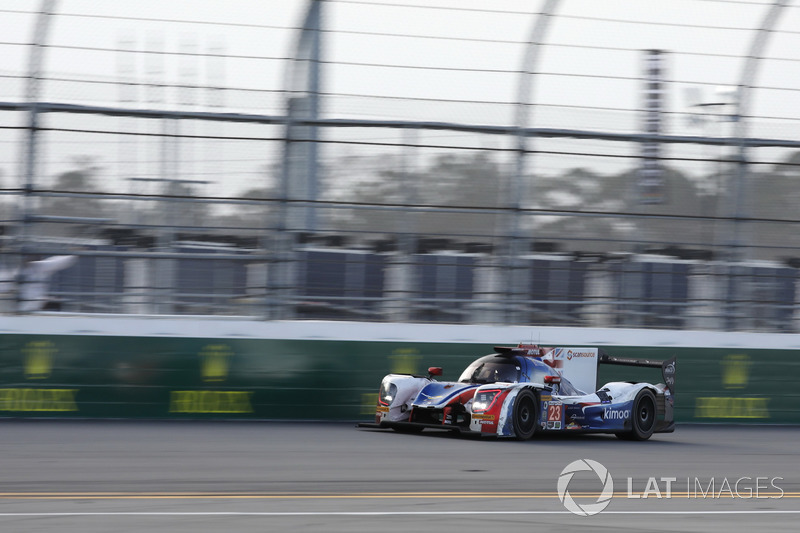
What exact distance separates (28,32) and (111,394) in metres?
4.13

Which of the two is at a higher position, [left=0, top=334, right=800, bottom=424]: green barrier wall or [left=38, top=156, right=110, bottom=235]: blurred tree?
[left=38, top=156, right=110, bottom=235]: blurred tree

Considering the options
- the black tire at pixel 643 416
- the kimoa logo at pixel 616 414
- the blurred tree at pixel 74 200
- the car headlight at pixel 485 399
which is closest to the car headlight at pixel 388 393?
the car headlight at pixel 485 399

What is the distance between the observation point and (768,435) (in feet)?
43.9

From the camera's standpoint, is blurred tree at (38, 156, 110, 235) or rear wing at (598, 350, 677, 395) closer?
rear wing at (598, 350, 677, 395)

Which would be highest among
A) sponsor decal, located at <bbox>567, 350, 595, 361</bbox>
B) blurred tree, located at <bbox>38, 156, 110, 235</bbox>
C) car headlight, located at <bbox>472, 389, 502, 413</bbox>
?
blurred tree, located at <bbox>38, 156, 110, 235</bbox>

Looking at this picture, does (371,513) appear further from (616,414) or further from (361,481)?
(616,414)

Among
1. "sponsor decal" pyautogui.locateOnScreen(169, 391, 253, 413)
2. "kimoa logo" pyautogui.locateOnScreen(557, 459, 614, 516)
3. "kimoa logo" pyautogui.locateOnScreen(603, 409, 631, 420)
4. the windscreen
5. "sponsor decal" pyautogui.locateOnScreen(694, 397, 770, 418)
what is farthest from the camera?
"sponsor decal" pyautogui.locateOnScreen(694, 397, 770, 418)

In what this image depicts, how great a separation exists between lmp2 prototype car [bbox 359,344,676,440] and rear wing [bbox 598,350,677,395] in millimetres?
11

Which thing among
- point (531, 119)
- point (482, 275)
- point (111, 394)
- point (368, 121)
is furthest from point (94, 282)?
point (531, 119)

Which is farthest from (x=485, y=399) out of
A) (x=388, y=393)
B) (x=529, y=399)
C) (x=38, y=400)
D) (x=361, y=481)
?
(x=38, y=400)

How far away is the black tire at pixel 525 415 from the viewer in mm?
11117

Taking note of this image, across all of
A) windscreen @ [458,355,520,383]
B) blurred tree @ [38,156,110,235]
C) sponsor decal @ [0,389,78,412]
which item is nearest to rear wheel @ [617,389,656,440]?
Result: windscreen @ [458,355,520,383]

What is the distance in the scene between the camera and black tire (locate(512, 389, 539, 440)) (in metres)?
11.1

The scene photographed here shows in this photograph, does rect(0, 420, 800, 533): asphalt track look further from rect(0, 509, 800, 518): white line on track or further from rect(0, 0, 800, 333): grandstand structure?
rect(0, 0, 800, 333): grandstand structure
